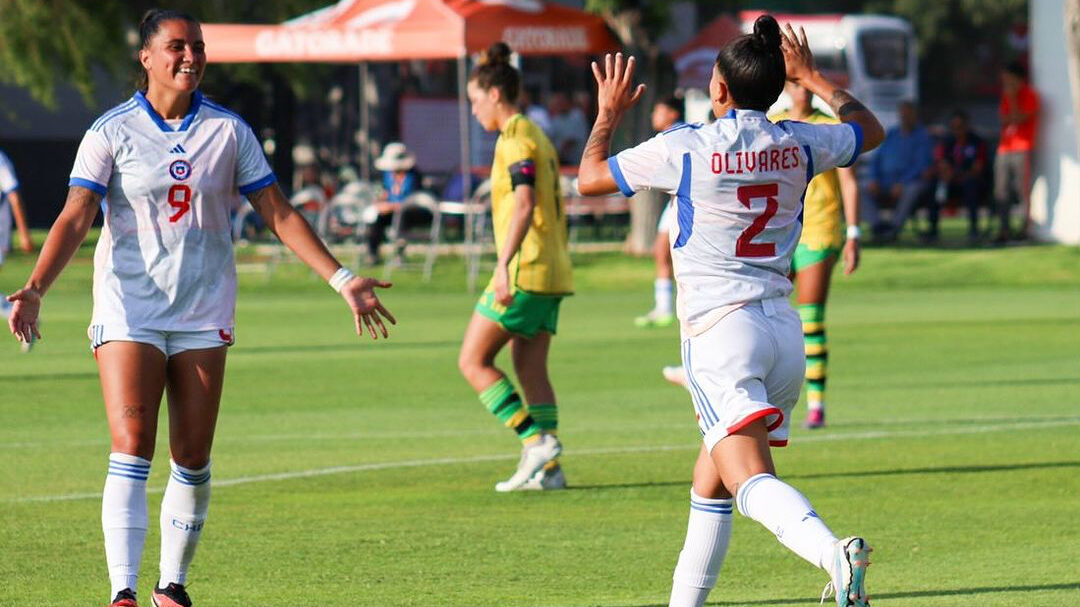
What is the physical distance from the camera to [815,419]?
12305 mm

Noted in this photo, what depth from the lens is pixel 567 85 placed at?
39625 millimetres

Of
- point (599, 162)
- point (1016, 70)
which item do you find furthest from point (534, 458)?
point (1016, 70)

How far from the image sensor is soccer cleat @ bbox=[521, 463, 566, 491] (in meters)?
10.0

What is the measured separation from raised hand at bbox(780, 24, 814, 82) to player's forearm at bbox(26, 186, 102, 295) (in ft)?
7.77

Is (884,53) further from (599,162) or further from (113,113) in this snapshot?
(599,162)

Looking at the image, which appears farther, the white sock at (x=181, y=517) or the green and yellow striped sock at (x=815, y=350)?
the green and yellow striped sock at (x=815, y=350)

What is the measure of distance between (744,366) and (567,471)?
485 cm

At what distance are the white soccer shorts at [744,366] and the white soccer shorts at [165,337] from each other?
174 cm

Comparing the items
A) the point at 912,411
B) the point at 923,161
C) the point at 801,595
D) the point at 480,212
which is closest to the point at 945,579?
the point at 801,595

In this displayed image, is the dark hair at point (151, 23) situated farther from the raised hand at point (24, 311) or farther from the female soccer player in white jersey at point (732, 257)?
the female soccer player in white jersey at point (732, 257)

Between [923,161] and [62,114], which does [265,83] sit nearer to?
[62,114]

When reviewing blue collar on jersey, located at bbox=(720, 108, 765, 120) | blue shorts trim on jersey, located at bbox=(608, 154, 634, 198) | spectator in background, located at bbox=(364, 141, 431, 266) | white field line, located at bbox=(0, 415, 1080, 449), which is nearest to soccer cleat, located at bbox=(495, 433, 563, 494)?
white field line, located at bbox=(0, 415, 1080, 449)

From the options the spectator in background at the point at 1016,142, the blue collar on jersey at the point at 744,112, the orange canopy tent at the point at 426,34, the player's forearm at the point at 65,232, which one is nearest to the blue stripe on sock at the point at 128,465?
the player's forearm at the point at 65,232

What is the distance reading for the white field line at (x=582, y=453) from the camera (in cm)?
1026
